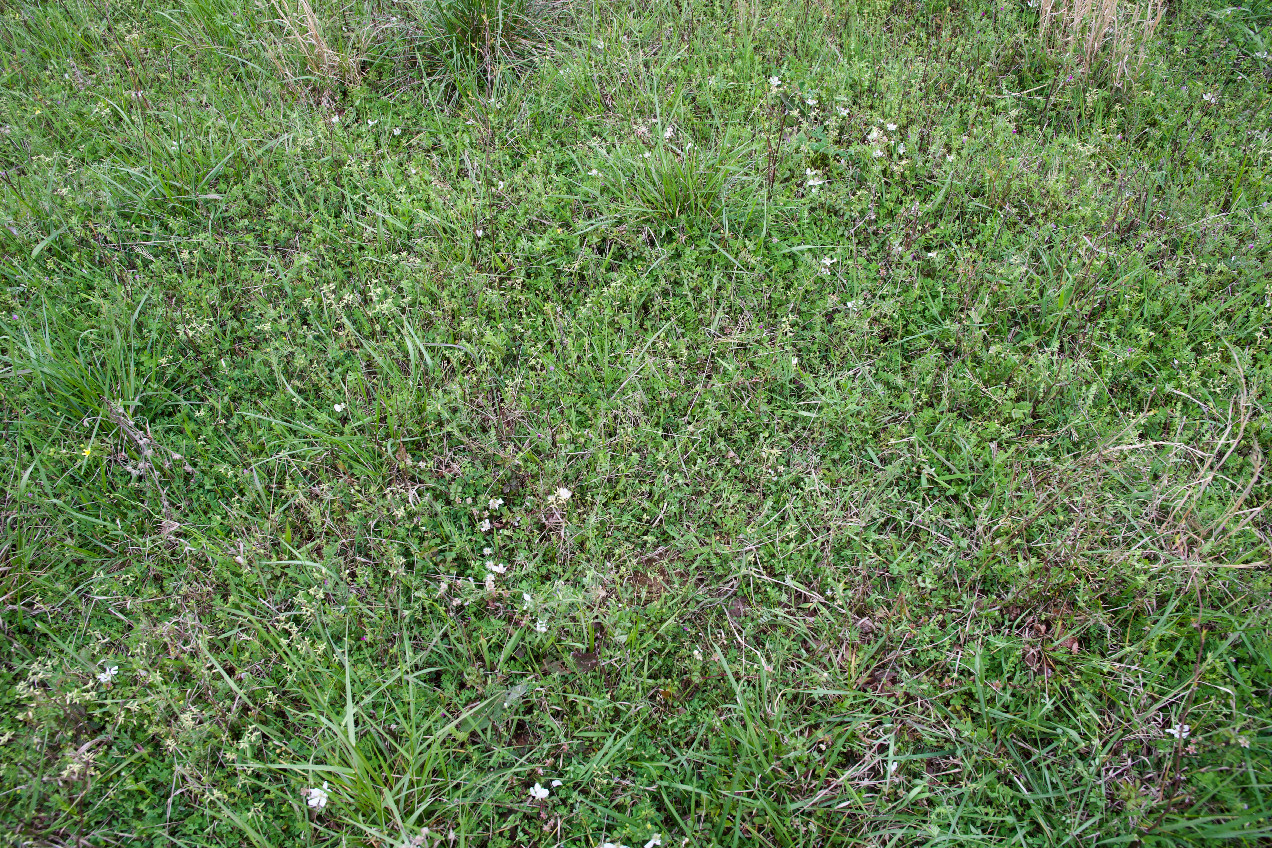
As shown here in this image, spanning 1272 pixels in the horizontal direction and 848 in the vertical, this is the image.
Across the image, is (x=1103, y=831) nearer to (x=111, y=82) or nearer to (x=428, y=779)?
(x=428, y=779)

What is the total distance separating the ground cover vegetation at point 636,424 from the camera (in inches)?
93.2

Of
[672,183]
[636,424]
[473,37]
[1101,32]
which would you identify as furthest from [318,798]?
[1101,32]

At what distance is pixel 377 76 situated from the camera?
14.8ft

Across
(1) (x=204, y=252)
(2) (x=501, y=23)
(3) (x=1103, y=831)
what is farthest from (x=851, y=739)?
(2) (x=501, y=23)

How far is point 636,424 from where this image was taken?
314 centimetres

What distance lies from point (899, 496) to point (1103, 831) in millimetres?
1212

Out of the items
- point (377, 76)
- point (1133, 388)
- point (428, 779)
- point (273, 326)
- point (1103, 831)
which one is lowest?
point (1103, 831)

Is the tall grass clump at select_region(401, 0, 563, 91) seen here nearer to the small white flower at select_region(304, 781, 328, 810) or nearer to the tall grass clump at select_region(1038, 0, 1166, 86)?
the tall grass clump at select_region(1038, 0, 1166, 86)

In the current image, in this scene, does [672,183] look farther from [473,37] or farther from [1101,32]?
[1101,32]

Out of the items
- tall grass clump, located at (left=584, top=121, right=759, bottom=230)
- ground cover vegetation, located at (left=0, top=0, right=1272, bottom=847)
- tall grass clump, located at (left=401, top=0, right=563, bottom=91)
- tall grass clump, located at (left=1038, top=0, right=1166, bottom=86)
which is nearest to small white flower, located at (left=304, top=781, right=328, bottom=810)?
ground cover vegetation, located at (left=0, top=0, right=1272, bottom=847)

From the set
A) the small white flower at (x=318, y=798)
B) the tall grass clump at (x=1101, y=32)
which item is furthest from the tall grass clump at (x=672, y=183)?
the small white flower at (x=318, y=798)

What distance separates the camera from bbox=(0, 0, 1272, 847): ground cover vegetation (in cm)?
237

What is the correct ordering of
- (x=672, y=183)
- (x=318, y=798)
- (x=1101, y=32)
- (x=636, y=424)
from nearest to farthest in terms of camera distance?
(x=318, y=798) → (x=636, y=424) → (x=672, y=183) → (x=1101, y=32)

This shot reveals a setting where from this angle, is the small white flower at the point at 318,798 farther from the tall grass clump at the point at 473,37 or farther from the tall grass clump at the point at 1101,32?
the tall grass clump at the point at 1101,32
